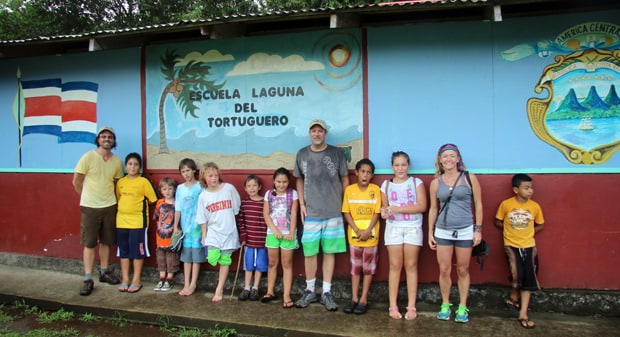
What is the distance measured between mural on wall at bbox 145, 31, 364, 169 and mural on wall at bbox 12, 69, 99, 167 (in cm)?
100

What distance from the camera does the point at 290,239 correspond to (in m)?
4.50

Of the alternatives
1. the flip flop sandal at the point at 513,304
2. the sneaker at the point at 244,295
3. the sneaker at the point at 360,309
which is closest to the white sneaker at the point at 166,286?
the sneaker at the point at 244,295

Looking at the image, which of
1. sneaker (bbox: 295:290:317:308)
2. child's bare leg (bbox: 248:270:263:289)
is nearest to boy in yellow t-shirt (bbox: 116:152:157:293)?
child's bare leg (bbox: 248:270:263:289)

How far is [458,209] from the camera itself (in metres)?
3.95

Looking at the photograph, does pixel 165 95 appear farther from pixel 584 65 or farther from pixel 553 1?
pixel 584 65

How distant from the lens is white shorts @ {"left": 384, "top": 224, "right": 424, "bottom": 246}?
4145 mm

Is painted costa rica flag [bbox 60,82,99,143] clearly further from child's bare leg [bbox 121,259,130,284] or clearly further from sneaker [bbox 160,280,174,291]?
sneaker [bbox 160,280,174,291]

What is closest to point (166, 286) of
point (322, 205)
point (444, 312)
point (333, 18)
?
point (322, 205)

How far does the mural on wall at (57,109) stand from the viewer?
5.65 m

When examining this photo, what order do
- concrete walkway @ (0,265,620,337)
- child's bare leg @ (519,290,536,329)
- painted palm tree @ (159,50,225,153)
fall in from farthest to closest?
1. painted palm tree @ (159,50,225,153)
2. child's bare leg @ (519,290,536,329)
3. concrete walkway @ (0,265,620,337)

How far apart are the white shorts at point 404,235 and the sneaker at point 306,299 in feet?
3.55

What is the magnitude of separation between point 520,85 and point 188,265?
447cm

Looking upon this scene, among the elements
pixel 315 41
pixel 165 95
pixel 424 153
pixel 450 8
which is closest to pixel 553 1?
pixel 450 8

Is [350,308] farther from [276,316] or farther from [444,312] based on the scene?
[444,312]
